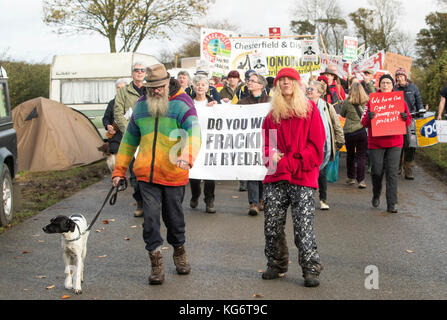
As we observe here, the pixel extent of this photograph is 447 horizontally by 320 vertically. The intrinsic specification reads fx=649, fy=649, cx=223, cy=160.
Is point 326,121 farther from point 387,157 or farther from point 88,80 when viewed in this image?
point 88,80

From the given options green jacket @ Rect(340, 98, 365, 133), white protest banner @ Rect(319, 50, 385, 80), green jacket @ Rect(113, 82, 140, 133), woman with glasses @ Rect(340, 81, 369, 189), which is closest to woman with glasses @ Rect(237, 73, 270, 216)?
green jacket @ Rect(113, 82, 140, 133)

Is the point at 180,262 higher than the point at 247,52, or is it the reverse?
the point at 247,52

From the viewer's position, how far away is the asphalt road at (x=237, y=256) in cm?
576

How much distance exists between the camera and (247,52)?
18.6 meters

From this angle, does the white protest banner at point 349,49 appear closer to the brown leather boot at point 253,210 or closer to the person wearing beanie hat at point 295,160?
the brown leather boot at point 253,210

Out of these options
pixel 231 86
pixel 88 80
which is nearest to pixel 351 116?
pixel 231 86

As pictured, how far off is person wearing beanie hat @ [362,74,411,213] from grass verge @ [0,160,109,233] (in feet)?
17.7

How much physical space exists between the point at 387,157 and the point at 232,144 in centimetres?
243

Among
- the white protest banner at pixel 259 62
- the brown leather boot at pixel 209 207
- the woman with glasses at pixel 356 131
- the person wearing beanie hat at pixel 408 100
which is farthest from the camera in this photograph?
the white protest banner at pixel 259 62

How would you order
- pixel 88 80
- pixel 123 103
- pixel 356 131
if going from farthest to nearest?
pixel 88 80 < pixel 356 131 < pixel 123 103

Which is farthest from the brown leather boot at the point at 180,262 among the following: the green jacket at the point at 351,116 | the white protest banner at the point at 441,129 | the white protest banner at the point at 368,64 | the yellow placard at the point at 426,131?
the white protest banner at the point at 368,64

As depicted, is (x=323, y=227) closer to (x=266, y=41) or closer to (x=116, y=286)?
(x=116, y=286)

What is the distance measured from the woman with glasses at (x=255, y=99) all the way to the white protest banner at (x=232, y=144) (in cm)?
14

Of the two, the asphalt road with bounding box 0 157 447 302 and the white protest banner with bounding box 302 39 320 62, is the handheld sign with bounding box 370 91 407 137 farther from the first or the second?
the white protest banner with bounding box 302 39 320 62
